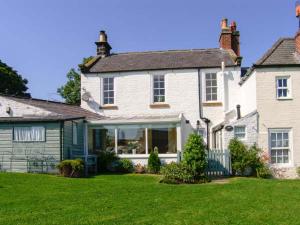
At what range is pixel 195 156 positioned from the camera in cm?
1755

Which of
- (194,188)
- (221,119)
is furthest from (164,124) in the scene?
(194,188)

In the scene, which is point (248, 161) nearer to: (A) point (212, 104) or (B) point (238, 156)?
(B) point (238, 156)

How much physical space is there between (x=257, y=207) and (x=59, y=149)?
11522 mm

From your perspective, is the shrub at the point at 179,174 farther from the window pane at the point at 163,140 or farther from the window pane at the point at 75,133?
the window pane at the point at 75,133

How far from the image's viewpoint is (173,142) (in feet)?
73.6

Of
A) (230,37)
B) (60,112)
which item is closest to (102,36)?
(60,112)

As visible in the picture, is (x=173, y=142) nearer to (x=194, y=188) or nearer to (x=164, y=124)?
(x=164, y=124)

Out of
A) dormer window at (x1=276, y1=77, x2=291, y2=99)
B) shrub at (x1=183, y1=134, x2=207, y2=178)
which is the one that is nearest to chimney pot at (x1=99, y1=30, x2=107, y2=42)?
shrub at (x1=183, y1=134, x2=207, y2=178)

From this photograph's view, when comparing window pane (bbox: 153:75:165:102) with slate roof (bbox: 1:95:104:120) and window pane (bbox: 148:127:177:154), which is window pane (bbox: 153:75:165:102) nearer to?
window pane (bbox: 148:127:177:154)

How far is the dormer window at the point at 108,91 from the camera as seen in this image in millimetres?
25984

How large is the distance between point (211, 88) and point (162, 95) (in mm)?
3110

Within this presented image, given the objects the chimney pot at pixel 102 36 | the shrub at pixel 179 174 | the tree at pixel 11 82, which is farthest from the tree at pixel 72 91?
the shrub at pixel 179 174

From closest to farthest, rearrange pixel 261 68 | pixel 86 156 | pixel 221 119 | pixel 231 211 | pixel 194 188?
pixel 231 211, pixel 194 188, pixel 261 68, pixel 86 156, pixel 221 119

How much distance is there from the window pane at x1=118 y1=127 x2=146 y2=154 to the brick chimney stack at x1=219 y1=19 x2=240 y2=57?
9.25 meters
